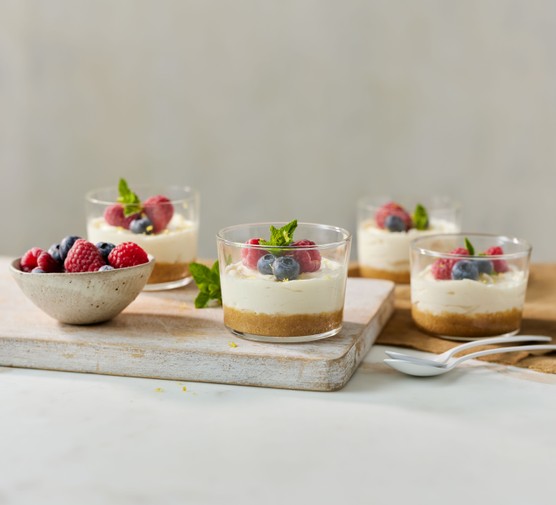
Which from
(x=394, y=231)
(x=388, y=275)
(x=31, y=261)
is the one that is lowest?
(x=388, y=275)

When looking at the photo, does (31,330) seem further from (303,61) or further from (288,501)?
(303,61)

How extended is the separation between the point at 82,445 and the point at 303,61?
266 cm

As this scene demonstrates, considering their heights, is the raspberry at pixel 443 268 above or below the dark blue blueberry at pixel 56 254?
below

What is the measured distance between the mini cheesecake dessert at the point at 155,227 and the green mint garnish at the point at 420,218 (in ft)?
2.09

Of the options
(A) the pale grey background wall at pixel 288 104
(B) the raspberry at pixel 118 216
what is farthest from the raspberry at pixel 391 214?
(A) the pale grey background wall at pixel 288 104

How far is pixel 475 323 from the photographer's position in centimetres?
184

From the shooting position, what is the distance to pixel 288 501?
1204 mm

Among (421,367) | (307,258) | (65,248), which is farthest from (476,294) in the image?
(65,248)

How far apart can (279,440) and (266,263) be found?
40 cm

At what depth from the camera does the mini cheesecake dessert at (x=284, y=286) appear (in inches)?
65.5

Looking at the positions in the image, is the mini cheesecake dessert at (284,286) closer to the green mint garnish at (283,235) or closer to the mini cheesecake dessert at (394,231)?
the green mint garnish at (283,235)

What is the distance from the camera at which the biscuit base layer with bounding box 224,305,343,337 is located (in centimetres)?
168

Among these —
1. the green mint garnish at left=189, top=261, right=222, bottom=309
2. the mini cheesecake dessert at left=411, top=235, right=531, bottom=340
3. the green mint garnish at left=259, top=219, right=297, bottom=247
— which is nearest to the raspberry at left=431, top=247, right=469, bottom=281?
the mini cheesecake dessert at left=411, top=235, right=531, bottom=340

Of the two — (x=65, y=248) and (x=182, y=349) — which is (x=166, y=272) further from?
(x=182, y=349)
